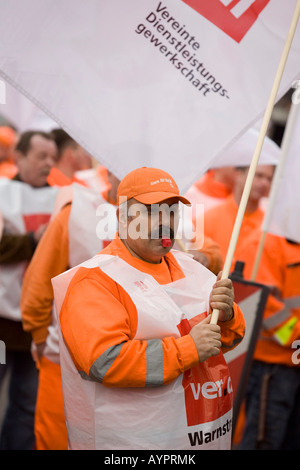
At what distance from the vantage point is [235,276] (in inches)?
155

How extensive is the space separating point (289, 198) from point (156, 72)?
1926mm

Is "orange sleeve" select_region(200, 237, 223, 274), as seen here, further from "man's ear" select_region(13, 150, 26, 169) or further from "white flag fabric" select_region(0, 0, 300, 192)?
"man's ear" select_region(13, 150, 26, 169)

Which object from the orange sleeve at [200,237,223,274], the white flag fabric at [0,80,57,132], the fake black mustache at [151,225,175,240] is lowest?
the orange sleeve at [200,237,223,274]

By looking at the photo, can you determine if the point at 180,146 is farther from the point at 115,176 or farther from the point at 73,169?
the point at 73,169

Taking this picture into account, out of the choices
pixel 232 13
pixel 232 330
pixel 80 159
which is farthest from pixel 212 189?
pixel 232 330

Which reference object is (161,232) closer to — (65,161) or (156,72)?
(156,72)

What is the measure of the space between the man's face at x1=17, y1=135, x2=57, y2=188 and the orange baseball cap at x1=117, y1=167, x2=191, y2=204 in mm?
2623

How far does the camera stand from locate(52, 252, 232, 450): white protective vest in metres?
2.46

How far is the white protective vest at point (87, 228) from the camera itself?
338 centimetres

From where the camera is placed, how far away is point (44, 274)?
3.60m

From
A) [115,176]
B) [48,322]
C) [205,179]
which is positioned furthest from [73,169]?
[115,176]

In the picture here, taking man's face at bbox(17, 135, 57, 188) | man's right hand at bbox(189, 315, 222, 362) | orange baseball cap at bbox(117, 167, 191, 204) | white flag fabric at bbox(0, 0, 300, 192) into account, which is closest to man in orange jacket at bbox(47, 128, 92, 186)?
man's face at bbox(17, 135, 57, 188)

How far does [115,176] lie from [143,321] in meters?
0.97

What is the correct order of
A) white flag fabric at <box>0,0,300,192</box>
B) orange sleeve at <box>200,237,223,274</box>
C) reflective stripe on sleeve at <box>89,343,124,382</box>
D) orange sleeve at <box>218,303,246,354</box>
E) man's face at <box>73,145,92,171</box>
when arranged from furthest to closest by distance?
man's face at <box>73,145,92,171</box>
white flag fabric at <box>0,0,300,192</box>
orange sleeve at <box>200,237,223,274</box>
orange sleeve at <box>218,303,246,354</box>
reflective stripe on sleeve at <box>89,343,124,382</box>
